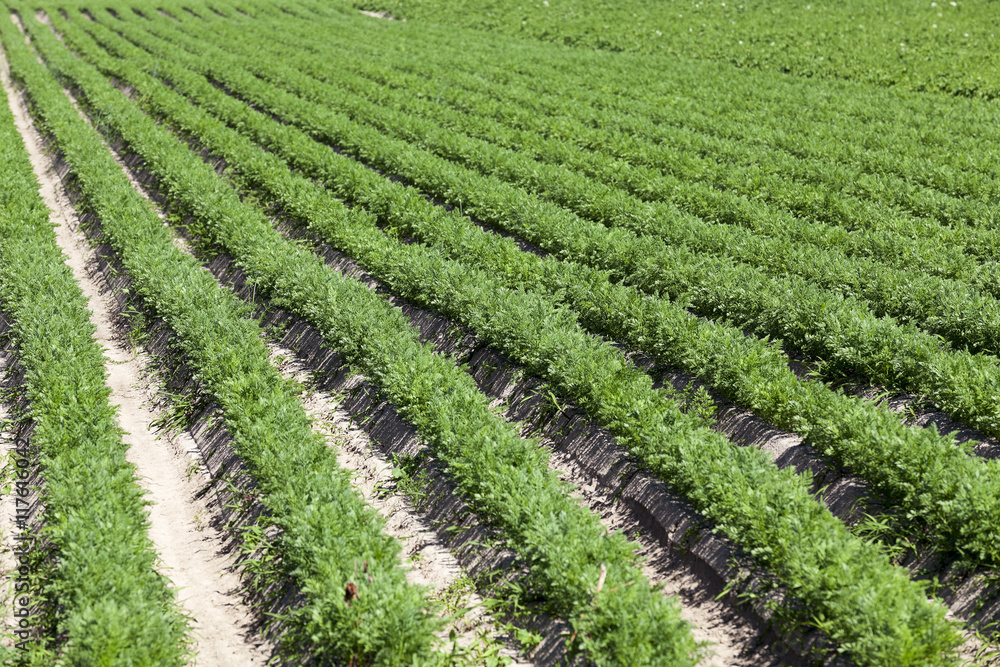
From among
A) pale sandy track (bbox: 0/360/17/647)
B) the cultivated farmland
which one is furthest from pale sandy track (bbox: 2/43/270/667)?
pale sandy track (bbox: 0/360/17/647)

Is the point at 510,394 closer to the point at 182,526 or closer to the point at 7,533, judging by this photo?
the point at 182,526

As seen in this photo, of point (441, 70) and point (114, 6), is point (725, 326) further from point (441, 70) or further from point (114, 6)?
point (114, 6)

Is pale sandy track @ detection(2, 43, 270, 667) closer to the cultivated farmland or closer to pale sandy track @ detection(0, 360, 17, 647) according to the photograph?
the cultivated farmland

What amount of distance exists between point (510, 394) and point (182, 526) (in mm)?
3538

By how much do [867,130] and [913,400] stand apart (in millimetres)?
10358

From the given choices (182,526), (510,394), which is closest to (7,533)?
(182,526)

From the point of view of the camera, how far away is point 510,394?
8516 mm

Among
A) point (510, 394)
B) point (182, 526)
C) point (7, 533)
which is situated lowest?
point (7, 533)

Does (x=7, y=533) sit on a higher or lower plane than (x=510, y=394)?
lower

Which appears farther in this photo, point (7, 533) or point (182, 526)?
point (182, 526)

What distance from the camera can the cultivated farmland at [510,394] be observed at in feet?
18.4

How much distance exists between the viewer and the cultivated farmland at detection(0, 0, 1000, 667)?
560cm

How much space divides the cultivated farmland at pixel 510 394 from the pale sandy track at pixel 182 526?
0.04m

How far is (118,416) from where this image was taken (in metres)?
8.45
